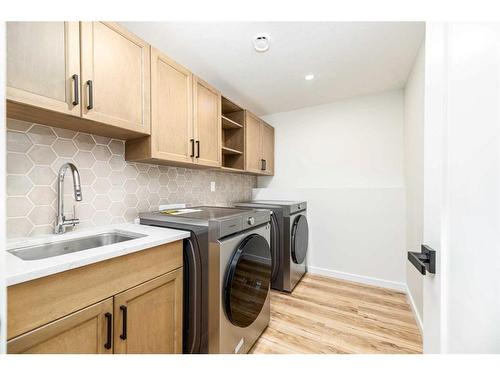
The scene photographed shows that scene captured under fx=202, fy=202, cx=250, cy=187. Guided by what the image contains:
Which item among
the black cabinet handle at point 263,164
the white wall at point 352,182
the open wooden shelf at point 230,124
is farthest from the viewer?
the black cabinet handle at point 263,164

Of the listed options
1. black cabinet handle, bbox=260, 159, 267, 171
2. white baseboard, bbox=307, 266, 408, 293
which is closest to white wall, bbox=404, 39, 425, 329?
white baseboard, bbox=307, 266, 408, 293

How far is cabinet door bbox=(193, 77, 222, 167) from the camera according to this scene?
5.74 ft

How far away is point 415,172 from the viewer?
186 cm

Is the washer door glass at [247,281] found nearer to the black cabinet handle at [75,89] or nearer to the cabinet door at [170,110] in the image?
the cabinet door at [170,110]

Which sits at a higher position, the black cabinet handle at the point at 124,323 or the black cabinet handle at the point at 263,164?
the black cabinet handle at the point at 263,164

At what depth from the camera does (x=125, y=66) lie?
47.8 inches

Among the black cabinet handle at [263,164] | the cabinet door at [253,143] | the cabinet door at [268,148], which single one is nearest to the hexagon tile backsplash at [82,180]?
the cabinet door at [253,143]

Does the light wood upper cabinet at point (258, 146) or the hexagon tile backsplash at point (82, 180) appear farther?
the light wood upper cabinet at point (258, 146)

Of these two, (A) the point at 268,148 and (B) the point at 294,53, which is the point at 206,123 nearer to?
(B) the point at 294,53

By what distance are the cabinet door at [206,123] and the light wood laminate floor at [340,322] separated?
158 cm

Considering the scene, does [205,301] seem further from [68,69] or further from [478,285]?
[68,69]

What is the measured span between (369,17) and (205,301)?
4.66ft

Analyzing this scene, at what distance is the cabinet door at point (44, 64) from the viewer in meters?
0.83

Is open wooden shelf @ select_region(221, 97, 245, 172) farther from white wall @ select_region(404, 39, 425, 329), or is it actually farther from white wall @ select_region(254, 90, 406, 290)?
white wall @ select_region(404, 39, 425, 329)
